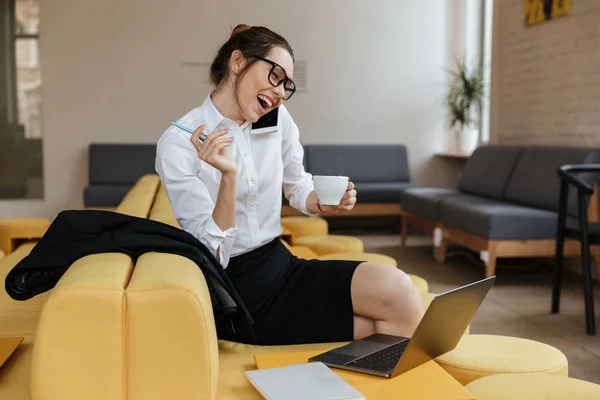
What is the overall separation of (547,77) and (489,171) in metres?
0.83

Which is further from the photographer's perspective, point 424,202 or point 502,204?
point 424,202

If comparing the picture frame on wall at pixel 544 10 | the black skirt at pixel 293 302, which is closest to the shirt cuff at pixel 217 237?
the black skirt at pixel 293 302

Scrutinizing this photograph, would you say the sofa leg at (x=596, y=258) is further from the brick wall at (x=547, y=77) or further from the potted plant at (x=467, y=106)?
the potted plant at (x=467, y=106)

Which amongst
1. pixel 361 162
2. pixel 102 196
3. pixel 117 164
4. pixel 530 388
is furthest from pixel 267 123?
pixel 361 162

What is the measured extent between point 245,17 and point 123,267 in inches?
247

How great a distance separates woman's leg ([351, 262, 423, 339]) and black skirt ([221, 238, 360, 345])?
28mm

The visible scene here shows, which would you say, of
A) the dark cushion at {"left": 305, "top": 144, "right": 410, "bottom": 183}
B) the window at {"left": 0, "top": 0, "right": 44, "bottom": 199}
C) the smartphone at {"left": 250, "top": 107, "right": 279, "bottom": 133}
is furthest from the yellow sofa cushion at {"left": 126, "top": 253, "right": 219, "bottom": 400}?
the window at {"left": 0, "top": 0, "right": 44, "bottom": 199}

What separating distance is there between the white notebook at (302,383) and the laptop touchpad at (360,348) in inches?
5.3

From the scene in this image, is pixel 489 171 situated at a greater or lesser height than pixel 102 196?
greater

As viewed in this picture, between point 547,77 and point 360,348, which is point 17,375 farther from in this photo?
point 547,77

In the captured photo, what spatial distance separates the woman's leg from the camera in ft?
5.93

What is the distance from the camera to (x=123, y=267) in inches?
54.6

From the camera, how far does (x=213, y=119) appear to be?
191 cm

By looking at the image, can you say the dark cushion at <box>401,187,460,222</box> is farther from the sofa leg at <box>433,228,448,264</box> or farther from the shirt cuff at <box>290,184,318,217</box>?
the shirt cuff at <box>290,184,318,217</box>
